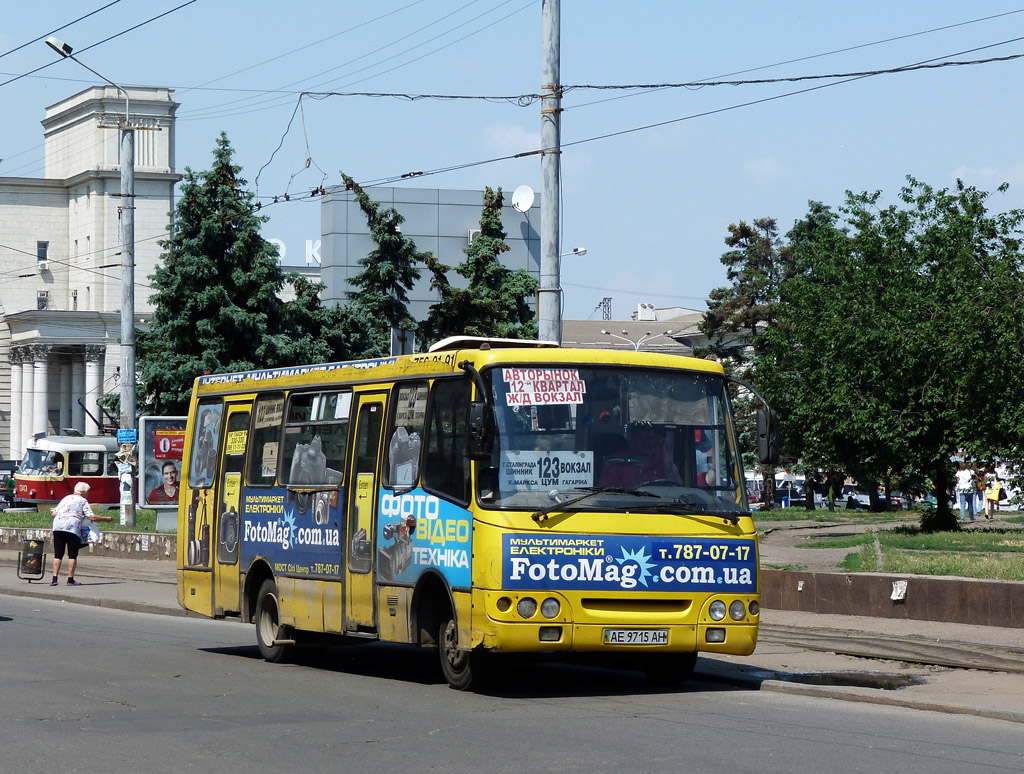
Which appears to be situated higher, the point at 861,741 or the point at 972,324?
the point at 972,324

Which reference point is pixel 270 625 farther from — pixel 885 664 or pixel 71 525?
pixel 71 525

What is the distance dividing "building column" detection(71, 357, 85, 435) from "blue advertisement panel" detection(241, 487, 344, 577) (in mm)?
80132

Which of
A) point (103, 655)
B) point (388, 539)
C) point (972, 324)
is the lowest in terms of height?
point (103, 655)

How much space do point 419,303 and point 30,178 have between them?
80.5 feet

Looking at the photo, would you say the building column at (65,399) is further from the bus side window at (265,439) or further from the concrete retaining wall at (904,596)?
the bus side window at (265,439)

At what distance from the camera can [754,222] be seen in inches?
2746

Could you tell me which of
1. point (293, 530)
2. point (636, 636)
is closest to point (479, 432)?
point (636, 636)

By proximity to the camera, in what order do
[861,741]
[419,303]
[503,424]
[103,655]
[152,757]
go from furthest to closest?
[419,303]
[103,655]
[503,424]
[861,741]
[152,757]

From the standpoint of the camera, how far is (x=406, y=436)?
12461mm

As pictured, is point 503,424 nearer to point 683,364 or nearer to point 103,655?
point 683,364

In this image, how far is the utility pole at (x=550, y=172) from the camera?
1803 cm

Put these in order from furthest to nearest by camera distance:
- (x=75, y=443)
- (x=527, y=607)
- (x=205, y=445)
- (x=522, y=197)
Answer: (x=522, y=197), (x=75, y=443), (x=205, y=445), (x=527, y=607)

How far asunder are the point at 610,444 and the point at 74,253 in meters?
84.2

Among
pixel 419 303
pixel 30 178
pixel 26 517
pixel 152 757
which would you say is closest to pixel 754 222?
pixel 419 303
